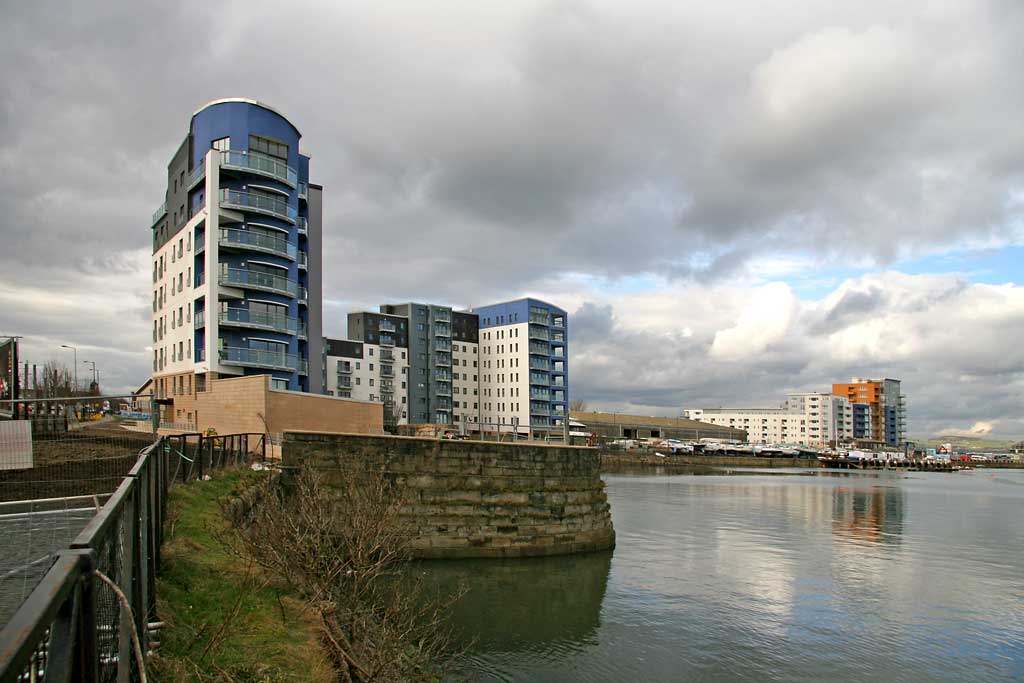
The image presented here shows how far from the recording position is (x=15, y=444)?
1462 centimetres

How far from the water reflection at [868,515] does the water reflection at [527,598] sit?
17350 mm

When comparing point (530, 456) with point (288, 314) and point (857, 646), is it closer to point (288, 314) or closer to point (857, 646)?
point (857, 646)

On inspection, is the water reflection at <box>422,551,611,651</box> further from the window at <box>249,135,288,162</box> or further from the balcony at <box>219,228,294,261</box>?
the window at <box>249,135,288,162</box>

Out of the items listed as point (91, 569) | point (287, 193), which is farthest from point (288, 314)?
point (91, 569)

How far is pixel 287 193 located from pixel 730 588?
1650 inches

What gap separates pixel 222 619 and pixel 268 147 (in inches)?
1924

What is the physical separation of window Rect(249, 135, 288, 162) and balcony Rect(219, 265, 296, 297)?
8864mm

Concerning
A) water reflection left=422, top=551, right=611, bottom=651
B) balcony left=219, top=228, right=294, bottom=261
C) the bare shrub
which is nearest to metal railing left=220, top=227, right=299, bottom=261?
balcony left=219, top=228, right=294, bottom=261

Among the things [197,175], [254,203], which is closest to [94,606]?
[254,203]

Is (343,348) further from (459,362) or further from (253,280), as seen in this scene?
(253,280)

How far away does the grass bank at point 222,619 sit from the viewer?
852cm

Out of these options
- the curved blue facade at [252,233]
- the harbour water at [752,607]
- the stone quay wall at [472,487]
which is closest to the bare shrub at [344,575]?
the harbour water at [752,607]

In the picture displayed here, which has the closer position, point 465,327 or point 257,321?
point 257,321

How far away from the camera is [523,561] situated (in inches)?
1123
